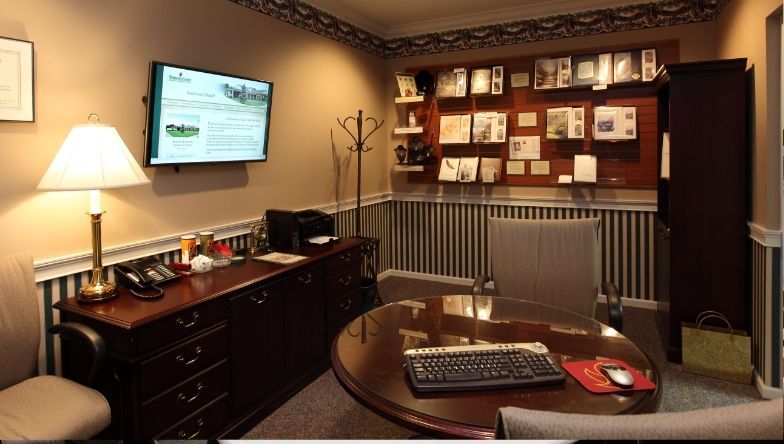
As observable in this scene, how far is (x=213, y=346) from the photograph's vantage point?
229cm

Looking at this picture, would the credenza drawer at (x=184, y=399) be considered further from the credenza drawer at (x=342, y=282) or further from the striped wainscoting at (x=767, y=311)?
the striped wainscoting at (x=767, y=311)

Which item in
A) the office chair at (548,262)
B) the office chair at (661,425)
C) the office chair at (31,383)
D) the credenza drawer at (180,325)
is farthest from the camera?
the office chair at (548,262)

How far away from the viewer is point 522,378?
1.37m

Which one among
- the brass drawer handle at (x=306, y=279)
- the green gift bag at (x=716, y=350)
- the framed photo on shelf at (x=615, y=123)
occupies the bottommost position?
the green gift bag at (x=716, y=350)

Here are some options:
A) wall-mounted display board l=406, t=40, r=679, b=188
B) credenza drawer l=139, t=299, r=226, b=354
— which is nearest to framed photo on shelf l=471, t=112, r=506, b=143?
wall-mounted display board l=406, t=40, r=679, b=188

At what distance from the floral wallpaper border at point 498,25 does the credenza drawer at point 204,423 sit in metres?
2.56

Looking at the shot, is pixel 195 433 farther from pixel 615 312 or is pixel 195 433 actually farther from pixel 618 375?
pixel 615 312

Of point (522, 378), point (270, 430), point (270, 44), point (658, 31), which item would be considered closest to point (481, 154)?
point (658, 31)

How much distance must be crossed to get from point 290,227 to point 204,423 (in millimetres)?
1382

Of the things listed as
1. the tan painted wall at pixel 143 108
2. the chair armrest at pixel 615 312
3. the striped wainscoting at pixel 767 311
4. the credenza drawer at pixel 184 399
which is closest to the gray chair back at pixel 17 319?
the tan painted wall at pixel 143 108

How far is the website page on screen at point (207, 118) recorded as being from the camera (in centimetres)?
268

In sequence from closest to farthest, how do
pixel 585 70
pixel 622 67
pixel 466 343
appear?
pixel 466 343
pixel 622 67
pixel 585 70

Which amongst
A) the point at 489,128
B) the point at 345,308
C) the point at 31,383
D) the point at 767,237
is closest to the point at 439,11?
the point at 489,128

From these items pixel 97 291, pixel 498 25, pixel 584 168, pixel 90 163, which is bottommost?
pixel 97 291
